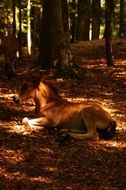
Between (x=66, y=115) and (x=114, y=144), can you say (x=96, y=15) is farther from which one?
(x=114, y=144)

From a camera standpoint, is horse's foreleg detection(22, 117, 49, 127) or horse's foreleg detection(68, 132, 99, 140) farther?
horse's foreleg detection(22, 117, 49, 127)

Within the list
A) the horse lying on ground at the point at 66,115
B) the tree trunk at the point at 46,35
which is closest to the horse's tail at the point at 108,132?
the horse lying on ground at the point at 66,115

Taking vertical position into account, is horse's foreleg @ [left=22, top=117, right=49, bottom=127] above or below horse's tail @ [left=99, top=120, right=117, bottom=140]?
above

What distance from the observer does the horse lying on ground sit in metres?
10.0

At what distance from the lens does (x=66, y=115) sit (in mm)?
10391

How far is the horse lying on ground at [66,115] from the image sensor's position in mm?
10000

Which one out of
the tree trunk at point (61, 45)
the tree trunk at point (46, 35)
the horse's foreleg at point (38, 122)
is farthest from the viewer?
the tree trunk at point (46, 35)

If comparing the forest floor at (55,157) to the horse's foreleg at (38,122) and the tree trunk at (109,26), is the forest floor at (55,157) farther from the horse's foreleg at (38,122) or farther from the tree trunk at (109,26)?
the tree trunk at (109,26)

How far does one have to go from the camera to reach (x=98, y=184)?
773 centimetres

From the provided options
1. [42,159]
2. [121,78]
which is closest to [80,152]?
[42,159]

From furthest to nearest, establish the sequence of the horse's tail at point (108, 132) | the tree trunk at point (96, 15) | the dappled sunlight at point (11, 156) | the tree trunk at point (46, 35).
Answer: the tree trunk at point (96, 15)
the tree trunk at point (46, 35)
the horse's tail at point (108, 132)
the dappled sunlight at point (11, 156)

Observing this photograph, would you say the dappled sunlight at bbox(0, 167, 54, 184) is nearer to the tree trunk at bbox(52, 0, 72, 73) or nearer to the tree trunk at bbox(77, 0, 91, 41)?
the tree trunk at bbox(52, 0, 72, 73)

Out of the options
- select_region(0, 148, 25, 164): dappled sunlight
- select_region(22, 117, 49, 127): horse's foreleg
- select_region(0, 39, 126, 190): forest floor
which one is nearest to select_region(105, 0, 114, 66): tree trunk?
select_region(0, 39, 126, 190): forest floor

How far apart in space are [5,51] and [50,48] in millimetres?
1840
